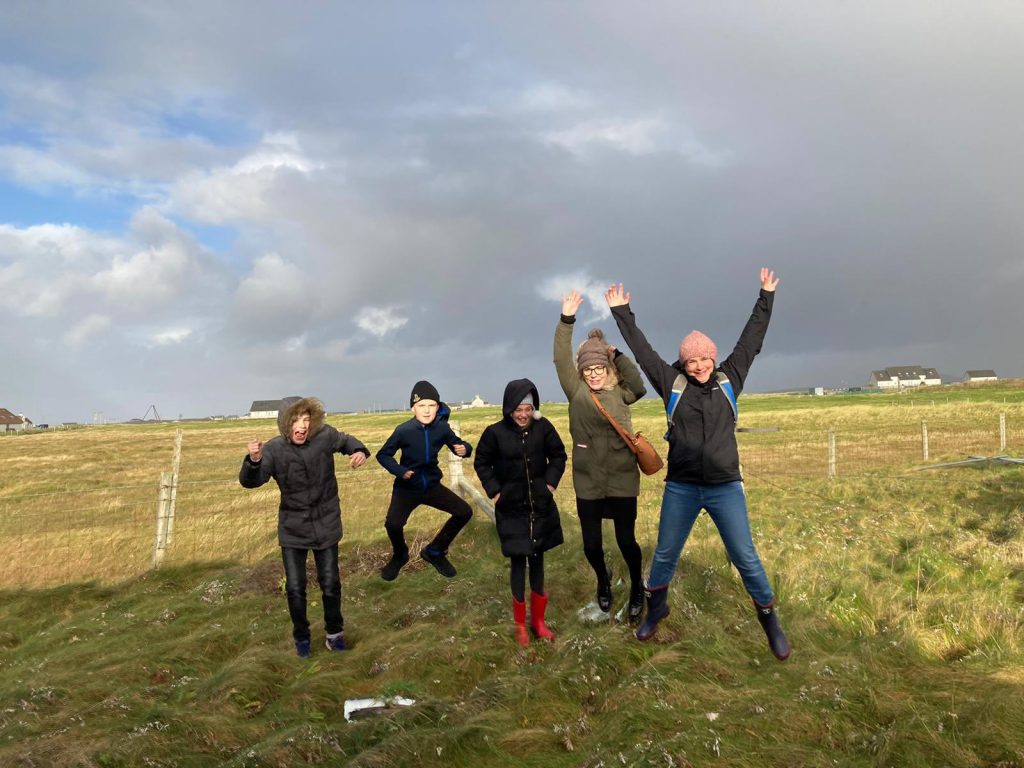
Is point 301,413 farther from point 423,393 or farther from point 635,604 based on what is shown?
point 635,604

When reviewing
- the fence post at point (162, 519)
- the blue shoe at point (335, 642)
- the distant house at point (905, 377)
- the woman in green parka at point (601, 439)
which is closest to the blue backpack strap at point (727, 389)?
the woman in green parka at point (601, 439)

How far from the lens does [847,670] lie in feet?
15.0

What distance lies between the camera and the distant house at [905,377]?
570ft

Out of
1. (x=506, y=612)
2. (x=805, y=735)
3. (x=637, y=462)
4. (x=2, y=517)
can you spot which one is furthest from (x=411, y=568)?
(x=2, y=517)

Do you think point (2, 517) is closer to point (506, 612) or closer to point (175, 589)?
point (175, 589)

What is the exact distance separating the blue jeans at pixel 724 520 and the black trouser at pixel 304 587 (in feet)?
10.1

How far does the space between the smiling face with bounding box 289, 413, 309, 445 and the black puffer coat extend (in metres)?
1.63

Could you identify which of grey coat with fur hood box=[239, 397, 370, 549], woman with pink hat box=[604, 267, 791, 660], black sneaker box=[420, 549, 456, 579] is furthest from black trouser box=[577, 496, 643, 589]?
grey coat with fur hood box=[239, 397, 370, 549]

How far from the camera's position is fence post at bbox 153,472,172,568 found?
37.5 feet

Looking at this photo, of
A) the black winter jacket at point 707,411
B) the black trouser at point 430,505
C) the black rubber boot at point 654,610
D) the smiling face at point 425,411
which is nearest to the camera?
the black winter jacket at point 707,411

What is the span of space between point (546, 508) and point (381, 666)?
1900 millimetres

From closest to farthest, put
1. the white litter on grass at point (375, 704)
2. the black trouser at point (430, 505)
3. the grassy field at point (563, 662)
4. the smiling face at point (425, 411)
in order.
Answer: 1. the grassy field at point (563, 662)
2. the white litter on grass at point (375, 704)
3. the smiling face at point (425, 411)
4. the black trouser at point (430, 505)

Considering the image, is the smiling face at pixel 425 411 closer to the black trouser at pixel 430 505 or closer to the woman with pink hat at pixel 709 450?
the black trouser at pixel 430 505

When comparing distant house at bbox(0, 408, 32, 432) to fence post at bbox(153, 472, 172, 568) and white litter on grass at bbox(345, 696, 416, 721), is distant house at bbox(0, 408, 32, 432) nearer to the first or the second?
fence post at bbox(153, 472, 172, 568)
